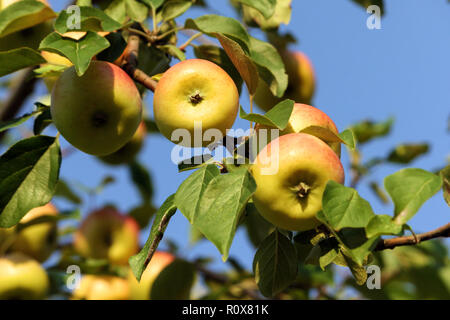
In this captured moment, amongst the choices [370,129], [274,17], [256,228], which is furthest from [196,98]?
[370,129]

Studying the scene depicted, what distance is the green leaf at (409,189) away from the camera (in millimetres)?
784

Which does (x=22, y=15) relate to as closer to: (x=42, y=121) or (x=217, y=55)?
(x=42, y=121)

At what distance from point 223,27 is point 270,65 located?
0.56 feet

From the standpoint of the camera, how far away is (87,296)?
86.4 inches

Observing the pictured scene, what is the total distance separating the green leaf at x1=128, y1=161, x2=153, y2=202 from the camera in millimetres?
2652

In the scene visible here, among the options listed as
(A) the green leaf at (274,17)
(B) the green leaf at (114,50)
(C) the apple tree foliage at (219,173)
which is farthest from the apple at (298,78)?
(B) the green leaf at (114,50)

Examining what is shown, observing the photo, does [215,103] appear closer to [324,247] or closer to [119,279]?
[324,247]

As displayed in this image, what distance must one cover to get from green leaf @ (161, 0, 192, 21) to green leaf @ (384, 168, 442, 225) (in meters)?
0.85

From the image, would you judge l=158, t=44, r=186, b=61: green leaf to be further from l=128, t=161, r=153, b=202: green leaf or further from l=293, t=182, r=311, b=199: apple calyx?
l=128, t=161, r=153, b=202: green leaf

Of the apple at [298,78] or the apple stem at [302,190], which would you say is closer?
the apple stem at [302,190]

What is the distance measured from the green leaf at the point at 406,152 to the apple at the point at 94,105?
2180 mm

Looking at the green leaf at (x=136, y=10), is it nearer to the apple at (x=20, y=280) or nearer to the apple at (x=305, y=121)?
the apple at (x=305, y=121)

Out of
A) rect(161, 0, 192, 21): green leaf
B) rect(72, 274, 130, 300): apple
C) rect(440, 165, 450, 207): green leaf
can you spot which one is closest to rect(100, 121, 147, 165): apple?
rect(72, 274, 130, 300): apple
